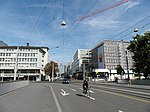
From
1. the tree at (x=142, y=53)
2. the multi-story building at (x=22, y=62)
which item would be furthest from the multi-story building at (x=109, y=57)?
the tree at (x=142, y=53)

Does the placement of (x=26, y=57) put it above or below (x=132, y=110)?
above

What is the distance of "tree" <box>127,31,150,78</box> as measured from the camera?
155 feet

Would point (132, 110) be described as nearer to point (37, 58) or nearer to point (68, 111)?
point (68, 111)

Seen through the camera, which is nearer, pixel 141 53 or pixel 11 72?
pixel 141 53

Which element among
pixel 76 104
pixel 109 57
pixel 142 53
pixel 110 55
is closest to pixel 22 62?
pixel 109 57

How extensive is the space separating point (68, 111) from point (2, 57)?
9105 cm

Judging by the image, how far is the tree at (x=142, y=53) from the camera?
47188 mm

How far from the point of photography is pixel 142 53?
4794 centimetres

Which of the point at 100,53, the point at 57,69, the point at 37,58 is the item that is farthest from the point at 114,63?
the point at 37,58

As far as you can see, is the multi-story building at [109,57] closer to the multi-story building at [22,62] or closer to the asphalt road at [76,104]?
the multi-story building at [22,62]

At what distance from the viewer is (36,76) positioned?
91438mm

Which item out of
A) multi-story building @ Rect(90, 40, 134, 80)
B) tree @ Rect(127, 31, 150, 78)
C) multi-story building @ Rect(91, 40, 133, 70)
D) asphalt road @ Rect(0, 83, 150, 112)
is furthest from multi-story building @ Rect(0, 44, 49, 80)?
asphalt road @ Rect(0, 83, 150, 112)

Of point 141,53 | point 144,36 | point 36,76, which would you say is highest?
point 144,36

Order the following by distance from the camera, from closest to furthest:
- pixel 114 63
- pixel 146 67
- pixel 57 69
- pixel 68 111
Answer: pixel 68 111, pixel 146 67, pixel 57 69, pixel 114 63
